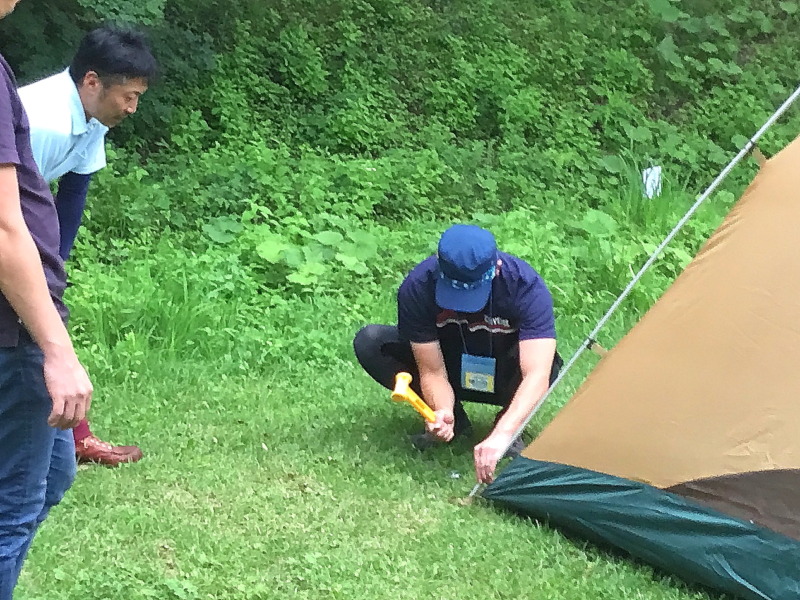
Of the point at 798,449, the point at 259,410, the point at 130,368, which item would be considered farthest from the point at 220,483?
the point at 798,449

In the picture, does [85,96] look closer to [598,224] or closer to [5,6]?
[5,6]

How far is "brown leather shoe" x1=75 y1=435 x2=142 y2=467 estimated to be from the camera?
309cm

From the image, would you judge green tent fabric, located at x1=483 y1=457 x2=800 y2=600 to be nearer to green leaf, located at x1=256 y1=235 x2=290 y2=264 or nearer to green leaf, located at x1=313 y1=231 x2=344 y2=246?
green leaf, located at x1=256 y1=235 x2=290 y2=264

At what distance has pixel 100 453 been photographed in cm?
311

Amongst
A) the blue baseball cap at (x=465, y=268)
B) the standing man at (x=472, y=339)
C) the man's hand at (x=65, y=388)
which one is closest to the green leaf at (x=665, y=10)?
the standing man at (x=472, y=339)

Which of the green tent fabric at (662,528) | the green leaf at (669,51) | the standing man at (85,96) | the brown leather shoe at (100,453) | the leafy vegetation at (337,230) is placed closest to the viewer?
the green tent fabric at (662,528)

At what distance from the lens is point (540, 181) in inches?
289

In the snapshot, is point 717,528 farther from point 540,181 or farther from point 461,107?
point 461,107

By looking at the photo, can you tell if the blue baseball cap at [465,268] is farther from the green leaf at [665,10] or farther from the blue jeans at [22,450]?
the green leaf at [665,10]

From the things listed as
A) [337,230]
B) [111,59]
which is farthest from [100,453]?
[337,230]

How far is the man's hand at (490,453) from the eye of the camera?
276cm

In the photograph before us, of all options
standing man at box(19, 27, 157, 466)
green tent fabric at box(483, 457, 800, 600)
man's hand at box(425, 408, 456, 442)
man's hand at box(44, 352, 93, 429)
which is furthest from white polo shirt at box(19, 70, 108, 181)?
green tent fabric at box(483, 457, 800, 600)

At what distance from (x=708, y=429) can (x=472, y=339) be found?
3.23 feet

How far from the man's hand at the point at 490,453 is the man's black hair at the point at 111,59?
5.19 feet
